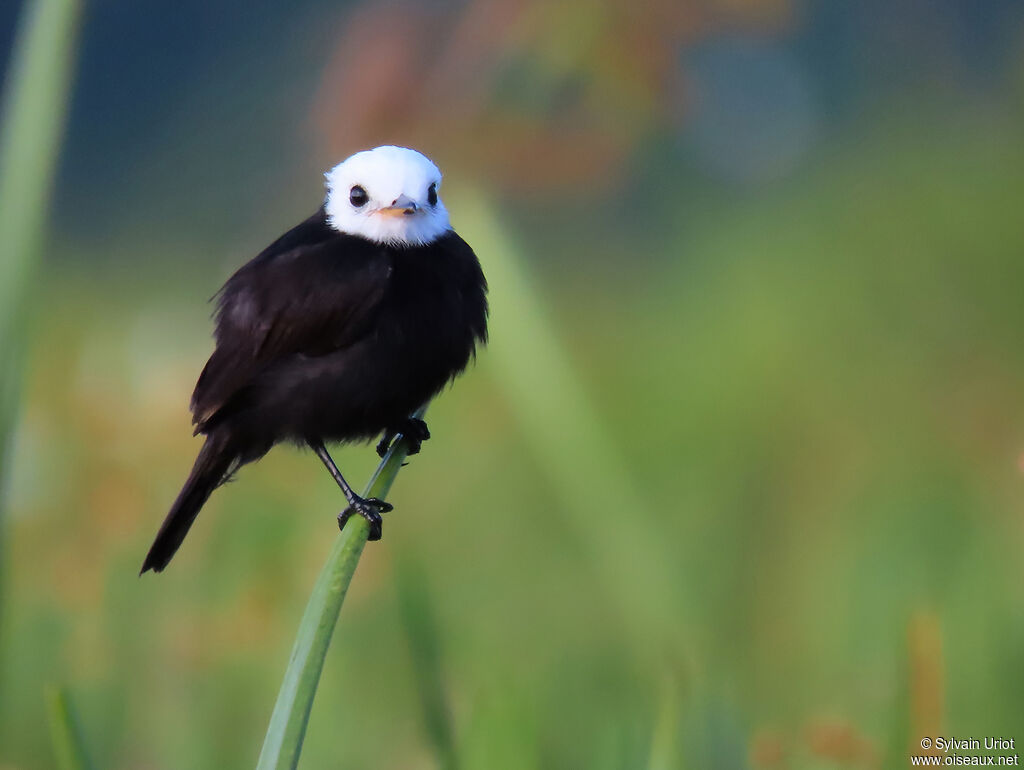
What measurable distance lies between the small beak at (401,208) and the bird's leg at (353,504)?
0.45 m

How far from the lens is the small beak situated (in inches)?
91.8

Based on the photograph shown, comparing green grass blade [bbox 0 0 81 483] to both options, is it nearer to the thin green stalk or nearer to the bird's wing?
the thin green stalk

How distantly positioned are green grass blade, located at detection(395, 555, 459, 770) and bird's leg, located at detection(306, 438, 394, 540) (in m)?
0.47

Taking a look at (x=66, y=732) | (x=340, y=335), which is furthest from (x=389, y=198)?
(x=66, y=732)

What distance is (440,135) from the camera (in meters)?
3.71

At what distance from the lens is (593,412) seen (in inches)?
96.2

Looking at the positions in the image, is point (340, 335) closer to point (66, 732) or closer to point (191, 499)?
point (191, 499)

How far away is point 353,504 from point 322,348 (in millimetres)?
303

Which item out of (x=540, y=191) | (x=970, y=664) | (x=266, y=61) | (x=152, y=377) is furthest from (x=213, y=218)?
(x=970, y=664)

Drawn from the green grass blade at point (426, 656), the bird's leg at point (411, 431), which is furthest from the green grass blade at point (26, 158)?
the bird's leg at point (411, 431)

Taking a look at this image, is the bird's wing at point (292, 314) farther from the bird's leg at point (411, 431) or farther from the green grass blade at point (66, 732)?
the green grass blade at point (66, 732)

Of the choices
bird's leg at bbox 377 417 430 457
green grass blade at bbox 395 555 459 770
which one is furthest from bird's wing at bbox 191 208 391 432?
green grass blade at bbox 395 555 459 770

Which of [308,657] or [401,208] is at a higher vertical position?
[401,208]

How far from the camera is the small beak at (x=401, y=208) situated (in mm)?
2332
